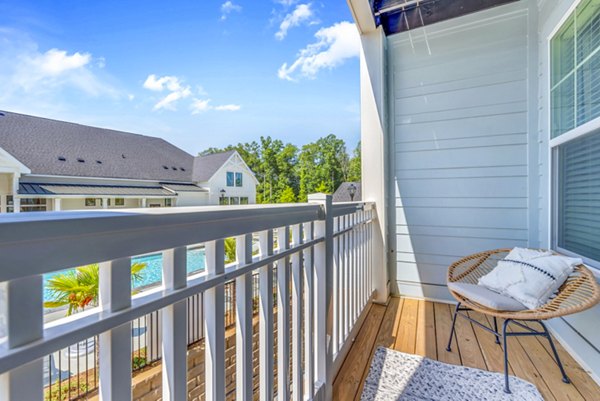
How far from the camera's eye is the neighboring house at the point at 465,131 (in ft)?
7.74

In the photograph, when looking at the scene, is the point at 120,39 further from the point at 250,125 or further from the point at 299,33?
the point at 299,33

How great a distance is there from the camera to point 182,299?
26.4 inches

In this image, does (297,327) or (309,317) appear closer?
(297,327)

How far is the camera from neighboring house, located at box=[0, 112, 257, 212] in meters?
0.97

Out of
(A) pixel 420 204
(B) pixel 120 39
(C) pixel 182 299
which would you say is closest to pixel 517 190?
(A) pixel 420 204

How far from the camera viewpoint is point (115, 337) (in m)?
0.55

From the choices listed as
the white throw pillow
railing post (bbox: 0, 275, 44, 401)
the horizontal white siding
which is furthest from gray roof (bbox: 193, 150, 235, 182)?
the white throw pillow

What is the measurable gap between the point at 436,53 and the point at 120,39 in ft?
9.08

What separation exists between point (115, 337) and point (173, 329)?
0.47 feet

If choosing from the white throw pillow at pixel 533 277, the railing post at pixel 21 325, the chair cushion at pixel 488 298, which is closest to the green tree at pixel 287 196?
the chair cushion at pixel 488 298

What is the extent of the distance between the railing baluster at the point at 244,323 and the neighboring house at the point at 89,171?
18.9 inches

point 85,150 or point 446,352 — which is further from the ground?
point 85,150

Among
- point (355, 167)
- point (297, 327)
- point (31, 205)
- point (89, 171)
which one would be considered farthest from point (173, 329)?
point (355, 167)

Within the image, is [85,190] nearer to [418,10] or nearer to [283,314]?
[283,314]
